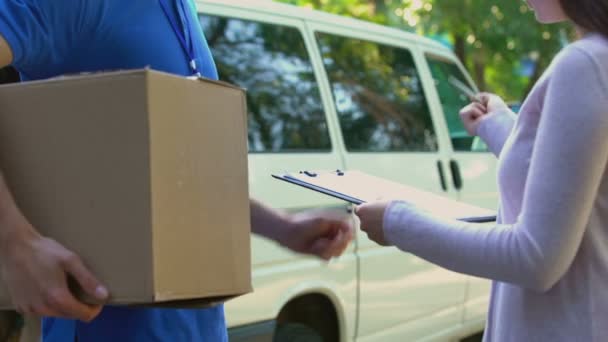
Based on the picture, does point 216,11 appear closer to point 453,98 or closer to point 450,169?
point 450,169

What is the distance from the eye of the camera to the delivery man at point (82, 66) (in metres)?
1.27

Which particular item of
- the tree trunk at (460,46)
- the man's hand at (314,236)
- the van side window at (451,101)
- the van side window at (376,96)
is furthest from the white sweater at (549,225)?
the tree trunk at (460,46)

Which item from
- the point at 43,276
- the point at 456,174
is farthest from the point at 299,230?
the point at 456,174

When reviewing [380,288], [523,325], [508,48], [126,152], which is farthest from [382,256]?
[508,48]

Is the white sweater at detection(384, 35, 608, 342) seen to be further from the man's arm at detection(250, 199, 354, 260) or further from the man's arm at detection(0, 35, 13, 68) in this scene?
the man's arm at detection(0, 35, 13, 68)

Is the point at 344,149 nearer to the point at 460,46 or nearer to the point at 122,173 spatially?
the point at 122,173

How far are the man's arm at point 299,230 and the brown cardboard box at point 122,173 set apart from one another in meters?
0.52

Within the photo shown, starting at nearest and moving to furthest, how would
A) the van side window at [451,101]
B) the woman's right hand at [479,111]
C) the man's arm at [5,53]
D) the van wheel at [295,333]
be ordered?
the man's arm at [5,53] → the woman's right hand at [479,111] → the van wheel at [295,333] → the van side window at [451,101]

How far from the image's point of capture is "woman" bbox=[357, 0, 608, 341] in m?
1.41

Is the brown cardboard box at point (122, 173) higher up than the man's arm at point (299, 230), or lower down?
higher up

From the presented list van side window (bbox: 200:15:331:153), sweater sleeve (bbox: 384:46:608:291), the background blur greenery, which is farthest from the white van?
the background blur greenery

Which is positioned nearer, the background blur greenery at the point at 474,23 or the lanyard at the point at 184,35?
the lanyard at the point at 184,35

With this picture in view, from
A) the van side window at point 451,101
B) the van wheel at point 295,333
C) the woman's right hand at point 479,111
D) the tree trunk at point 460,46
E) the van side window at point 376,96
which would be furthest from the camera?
the tree trunk at point 460,46

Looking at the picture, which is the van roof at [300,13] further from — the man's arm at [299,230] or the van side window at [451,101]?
the man's arm at [299,230]
